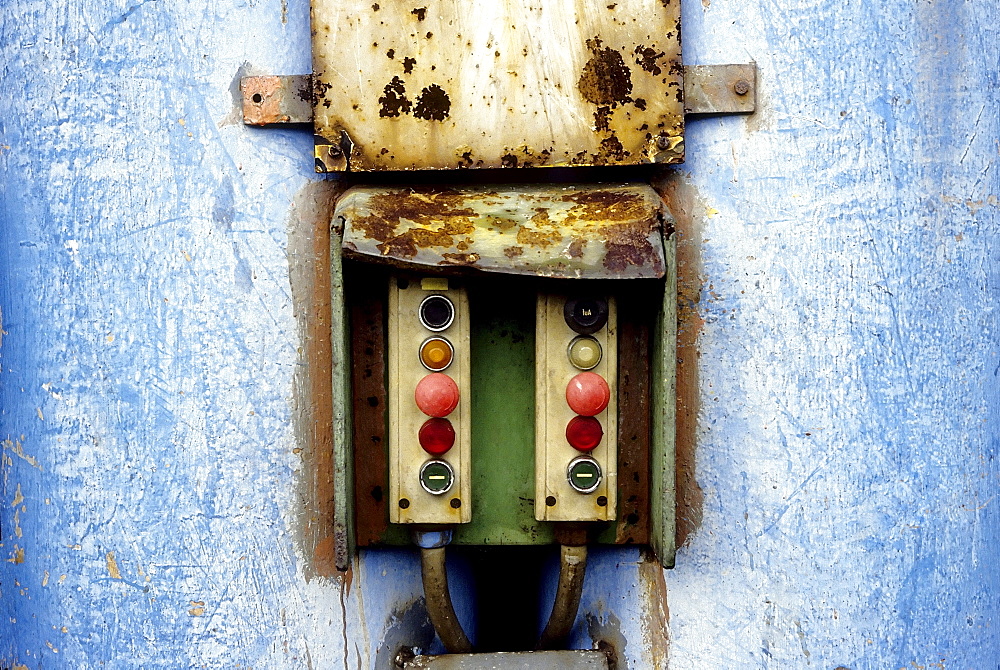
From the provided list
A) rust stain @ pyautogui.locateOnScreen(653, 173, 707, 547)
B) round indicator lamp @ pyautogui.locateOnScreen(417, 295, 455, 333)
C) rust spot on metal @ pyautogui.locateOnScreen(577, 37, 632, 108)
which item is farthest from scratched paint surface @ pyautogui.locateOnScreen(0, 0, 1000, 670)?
round indicator lamp @ pyautogui.locateOnScreen(417, 295, 455, 333)

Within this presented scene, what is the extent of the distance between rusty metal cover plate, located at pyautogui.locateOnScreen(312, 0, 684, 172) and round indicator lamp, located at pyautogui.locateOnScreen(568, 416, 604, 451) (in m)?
0.36

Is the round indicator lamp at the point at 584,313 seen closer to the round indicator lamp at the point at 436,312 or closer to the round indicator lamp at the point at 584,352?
the round indicator lamp at the point at 584,352

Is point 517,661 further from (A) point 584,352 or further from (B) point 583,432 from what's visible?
(A) point 584,352

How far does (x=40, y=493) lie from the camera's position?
1312 millimetres

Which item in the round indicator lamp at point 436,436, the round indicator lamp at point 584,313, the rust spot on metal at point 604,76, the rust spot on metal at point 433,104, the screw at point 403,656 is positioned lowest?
the screw at point 403,656

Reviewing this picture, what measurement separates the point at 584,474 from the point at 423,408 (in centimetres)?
24

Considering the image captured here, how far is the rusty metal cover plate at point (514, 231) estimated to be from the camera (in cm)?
116

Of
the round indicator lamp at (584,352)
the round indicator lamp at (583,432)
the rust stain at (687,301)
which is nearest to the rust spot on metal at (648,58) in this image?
the rust stain at (687,301)

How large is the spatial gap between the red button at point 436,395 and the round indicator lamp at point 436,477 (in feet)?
0.26

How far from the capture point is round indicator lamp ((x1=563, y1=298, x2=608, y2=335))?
1.22 metres

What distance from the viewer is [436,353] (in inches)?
47.9

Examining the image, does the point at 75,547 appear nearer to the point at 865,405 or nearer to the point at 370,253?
the point at 370,253

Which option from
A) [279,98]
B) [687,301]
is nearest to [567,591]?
[687,301]

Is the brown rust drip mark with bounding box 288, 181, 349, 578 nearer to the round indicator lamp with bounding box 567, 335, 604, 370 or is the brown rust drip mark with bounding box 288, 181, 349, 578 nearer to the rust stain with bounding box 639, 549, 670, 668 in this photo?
the round indicator lamp with bounding box 567, 335, 604, 370
